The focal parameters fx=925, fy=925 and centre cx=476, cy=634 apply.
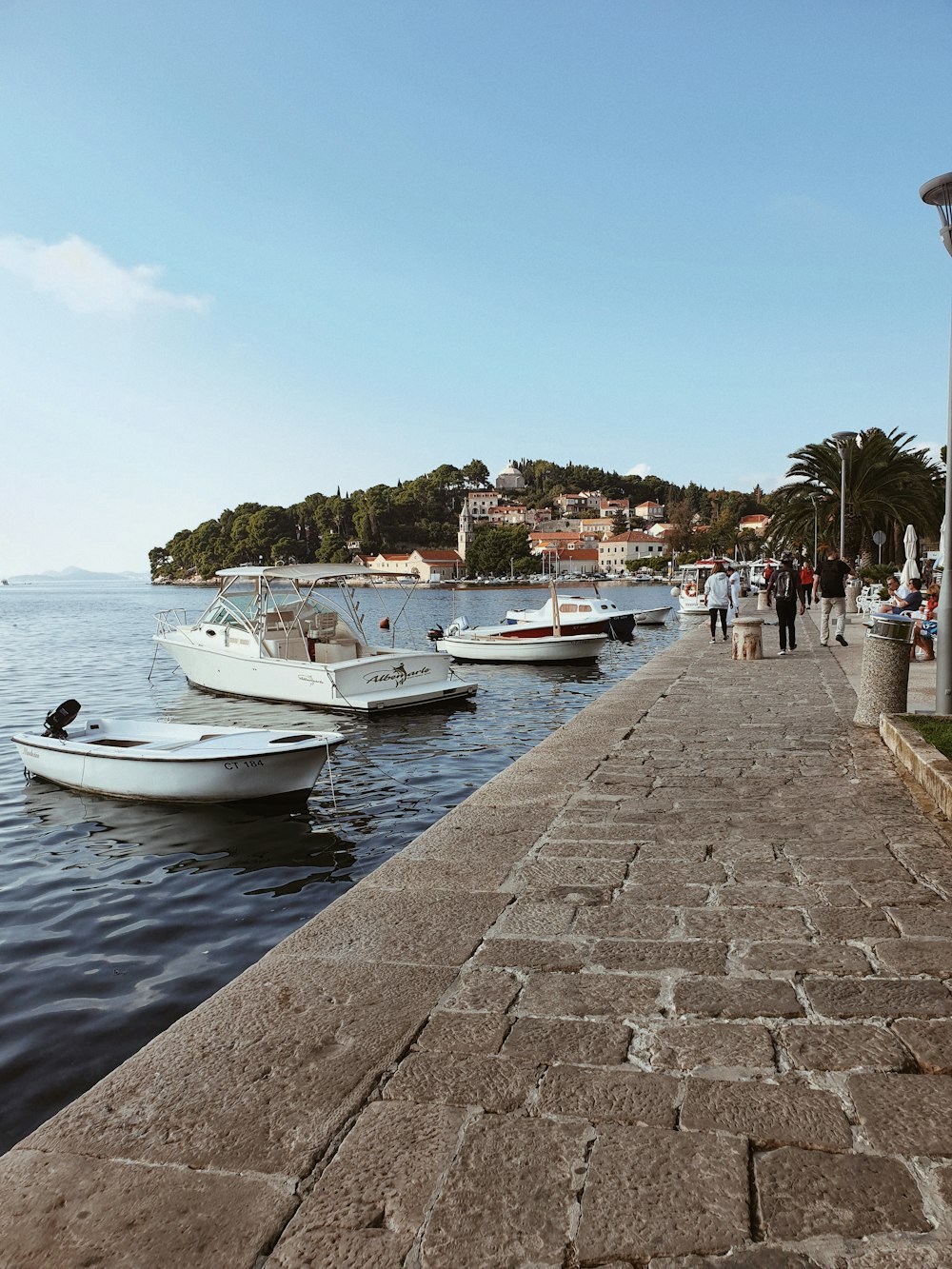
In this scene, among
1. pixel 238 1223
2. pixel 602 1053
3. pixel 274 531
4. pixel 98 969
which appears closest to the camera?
pixel 238 1223

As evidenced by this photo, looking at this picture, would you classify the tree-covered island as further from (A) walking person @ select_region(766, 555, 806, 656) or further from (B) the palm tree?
(A) walking person @ select_region(766, 555, 806, 656)

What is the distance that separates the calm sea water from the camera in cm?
497

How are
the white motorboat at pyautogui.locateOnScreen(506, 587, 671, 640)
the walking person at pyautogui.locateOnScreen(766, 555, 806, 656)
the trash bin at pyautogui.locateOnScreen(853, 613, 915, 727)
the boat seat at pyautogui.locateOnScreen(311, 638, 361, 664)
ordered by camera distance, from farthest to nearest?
the white motorboat at pyautogui.locateOnScreen(506, 587, 671, 640), the boat seat at pyautogui.locateOnScreen(311, 638, 361, 664), the walking person at pyautogui.locateOnScreen(766, 555, 806, 656), the trash bin at pyautogui.locateOnScreen(853, 613, 915, 727)

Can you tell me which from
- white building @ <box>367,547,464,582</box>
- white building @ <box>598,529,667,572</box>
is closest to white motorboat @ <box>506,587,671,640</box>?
white building @ <box>367,547,464,582</box>

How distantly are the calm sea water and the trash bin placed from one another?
433 centimetres

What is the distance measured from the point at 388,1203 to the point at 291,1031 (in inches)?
39.4

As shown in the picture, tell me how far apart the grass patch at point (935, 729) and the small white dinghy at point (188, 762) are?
18.0 ft

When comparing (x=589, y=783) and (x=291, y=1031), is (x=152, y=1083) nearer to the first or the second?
(x=291, y=1031)

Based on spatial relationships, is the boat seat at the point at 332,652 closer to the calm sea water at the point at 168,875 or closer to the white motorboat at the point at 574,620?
the calm sea water at the point at 168,875

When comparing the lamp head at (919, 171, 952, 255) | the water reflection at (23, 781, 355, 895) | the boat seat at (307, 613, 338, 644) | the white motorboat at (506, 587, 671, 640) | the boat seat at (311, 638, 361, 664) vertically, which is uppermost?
the lamp head at (919, 171, 952, 255)

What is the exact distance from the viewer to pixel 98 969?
5.84m

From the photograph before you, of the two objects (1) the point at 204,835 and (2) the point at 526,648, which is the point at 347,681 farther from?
(2) the point at 526,648

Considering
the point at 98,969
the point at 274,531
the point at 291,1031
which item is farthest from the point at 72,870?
the point at 274,531

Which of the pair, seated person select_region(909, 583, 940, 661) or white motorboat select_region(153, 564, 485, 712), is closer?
seated person select_region(909, 583, 940, 661)
